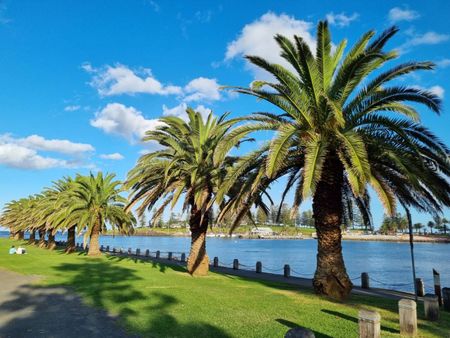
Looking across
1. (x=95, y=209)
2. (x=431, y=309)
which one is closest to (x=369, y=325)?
(x=431, y=309)

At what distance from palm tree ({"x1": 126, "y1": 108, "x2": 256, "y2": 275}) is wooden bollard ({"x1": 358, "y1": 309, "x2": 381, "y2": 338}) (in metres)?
11.8

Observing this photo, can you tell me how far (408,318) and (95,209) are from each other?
94.3 ft

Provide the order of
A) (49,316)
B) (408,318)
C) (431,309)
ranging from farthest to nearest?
(431,309)
(49,316)
(408,318)

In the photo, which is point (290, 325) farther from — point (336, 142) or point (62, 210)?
point (62, 210)

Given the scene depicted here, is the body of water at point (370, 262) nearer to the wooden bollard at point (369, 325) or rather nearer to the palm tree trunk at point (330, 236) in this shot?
the palm tree trunk at point (330, 236)

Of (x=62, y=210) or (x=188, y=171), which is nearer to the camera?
(x=188, y=171)

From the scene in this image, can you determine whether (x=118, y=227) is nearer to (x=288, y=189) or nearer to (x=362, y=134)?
(x=288, y=189)

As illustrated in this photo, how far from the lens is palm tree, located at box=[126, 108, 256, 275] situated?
1909 cm

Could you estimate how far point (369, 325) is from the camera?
287 inches

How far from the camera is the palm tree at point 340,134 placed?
10.9 m

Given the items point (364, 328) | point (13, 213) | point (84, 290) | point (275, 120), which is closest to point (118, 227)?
point (84, 290)

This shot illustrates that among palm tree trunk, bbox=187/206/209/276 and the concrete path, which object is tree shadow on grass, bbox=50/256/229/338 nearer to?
the concrete path

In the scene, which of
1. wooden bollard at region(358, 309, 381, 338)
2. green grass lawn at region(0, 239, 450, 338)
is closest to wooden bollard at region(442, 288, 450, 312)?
green grass lawn at region(0, 239, 450, 338)

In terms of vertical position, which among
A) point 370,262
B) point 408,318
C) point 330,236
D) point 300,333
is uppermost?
point 330,236
